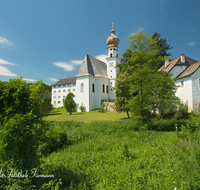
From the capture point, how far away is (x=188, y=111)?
68.1 feet

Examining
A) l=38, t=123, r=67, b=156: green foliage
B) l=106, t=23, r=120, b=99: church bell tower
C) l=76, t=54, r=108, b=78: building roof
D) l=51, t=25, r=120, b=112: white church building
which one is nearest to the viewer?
l=38, t=123, r=67, b=156: green foliage

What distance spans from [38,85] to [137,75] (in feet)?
35.9

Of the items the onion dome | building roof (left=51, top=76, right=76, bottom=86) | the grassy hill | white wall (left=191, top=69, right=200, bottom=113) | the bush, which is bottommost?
the grassy hill

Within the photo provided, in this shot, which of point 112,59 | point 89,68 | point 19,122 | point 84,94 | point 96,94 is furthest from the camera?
point 112,59

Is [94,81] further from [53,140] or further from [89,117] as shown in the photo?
[53,140]

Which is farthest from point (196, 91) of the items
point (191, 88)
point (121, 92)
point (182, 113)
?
point (121, 92)

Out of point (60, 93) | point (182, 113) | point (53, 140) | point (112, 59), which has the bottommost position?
point (53, 140)

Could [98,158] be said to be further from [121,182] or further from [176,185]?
[176,185]

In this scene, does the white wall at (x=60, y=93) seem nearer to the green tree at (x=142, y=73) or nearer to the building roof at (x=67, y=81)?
the building roof at (x=67, y=81)

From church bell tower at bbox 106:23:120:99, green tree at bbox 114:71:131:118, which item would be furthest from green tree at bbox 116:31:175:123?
church bell tower at bbox 106:23:120:99

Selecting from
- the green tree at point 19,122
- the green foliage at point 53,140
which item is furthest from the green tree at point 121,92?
the green tree at point 19,122

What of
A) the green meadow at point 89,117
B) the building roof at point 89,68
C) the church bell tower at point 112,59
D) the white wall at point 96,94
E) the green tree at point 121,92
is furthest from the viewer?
the church bell tower at point 112,59

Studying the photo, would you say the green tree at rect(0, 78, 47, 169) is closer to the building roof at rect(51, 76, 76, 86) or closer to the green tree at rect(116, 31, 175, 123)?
the green tree at rect(116, 31, 175, 123)

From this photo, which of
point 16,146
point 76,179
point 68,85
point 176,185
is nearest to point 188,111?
point 176,185
